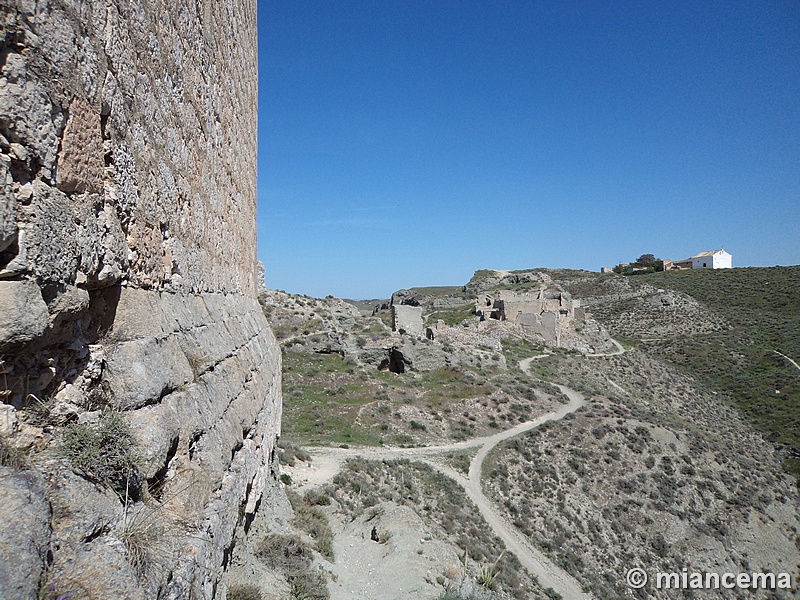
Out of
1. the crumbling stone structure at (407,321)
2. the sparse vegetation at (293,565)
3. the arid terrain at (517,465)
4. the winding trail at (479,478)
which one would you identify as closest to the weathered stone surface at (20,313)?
the arid terrain at (517,465)

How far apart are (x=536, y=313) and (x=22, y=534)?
4474 cm

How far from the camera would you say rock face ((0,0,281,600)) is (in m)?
1.56

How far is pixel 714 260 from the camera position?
78.8 meters

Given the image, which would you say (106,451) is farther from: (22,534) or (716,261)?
(716,261)

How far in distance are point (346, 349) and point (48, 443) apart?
25750 millimetres

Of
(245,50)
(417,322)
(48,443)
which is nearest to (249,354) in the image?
(48,443)

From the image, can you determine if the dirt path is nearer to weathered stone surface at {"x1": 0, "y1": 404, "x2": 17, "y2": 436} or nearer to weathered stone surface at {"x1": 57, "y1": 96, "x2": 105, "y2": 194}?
weathered stone surface at {"x1": 57, "y1": 96, "x2": 105, "y2": 194}

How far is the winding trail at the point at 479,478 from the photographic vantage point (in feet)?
39.6

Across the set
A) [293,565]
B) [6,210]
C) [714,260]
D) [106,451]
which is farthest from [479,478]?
[714,260]

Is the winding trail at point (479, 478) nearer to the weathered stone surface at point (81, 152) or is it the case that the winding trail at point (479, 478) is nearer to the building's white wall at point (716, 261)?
the weathered stone surface at point (81, 152)

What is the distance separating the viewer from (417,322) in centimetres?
3538

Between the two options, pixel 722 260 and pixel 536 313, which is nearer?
pixel 536 313

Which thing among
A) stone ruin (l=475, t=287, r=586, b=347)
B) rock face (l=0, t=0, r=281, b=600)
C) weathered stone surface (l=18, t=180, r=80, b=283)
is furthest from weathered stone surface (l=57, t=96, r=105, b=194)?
stone ruin (l=475, t=287, r=586, b=347)

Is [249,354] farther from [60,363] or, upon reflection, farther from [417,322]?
[417,322]
